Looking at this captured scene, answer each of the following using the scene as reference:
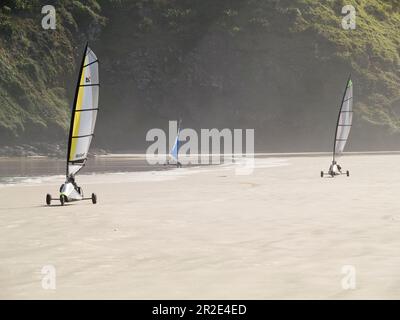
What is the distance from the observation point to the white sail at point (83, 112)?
891 inches

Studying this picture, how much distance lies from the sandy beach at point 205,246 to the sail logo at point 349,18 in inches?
4279

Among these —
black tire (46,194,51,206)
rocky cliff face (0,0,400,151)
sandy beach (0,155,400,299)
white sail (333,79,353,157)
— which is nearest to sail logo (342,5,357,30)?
rocky cliff face (0,0,400,151)

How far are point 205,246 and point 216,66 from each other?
361 ft

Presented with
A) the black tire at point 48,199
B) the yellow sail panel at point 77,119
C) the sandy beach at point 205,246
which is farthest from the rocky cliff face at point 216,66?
the sandy beach at point 205,246

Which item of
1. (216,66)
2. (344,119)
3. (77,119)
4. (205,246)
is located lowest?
(205,246)

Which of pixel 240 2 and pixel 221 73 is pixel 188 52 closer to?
pixel 221 73

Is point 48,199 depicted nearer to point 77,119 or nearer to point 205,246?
→ point 77,119

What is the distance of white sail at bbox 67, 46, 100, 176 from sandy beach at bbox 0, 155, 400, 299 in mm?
1964

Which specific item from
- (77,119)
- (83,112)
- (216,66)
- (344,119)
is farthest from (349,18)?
(77,119)

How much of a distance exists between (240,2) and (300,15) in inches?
512

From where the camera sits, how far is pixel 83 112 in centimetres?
2306

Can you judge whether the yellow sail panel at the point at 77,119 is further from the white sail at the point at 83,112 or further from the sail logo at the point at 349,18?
the sail logo at the point at 349,18

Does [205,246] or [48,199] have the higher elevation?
[48,199]

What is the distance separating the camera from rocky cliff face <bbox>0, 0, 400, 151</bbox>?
113 meters
